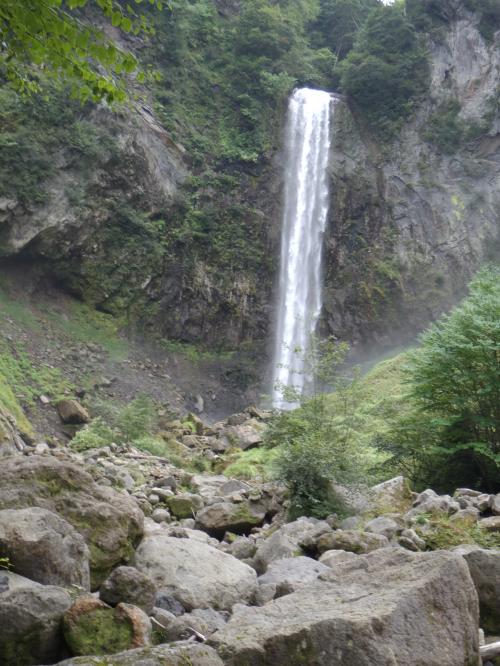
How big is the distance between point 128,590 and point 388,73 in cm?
3493

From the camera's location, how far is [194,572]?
4562 millimetres

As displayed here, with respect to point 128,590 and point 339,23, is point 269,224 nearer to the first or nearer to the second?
point 339,23

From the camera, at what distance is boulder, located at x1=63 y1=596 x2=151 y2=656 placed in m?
2.88

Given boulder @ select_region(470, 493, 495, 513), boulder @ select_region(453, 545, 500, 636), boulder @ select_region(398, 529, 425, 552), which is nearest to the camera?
boulder @ select_region(453, 545, 500, 636)

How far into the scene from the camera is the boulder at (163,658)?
2.51 metres

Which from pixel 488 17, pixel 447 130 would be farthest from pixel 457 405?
pixel 488 17

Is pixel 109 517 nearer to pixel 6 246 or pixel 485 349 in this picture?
pixel 485 349

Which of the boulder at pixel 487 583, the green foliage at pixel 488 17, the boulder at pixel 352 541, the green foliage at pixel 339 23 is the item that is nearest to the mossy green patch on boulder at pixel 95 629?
the boulder at pixel 487 583

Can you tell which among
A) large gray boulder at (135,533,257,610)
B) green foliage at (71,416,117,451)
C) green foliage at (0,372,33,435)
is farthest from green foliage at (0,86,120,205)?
large gray boulder at (135,533,257,610)

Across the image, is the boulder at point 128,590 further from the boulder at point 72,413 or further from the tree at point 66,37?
the boulder at point 72,413

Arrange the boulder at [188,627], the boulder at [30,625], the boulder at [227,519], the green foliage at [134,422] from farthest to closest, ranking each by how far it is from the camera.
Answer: the green foliage at [134,422], the boulder at [227,519], the boulder at [188,627], the boulder at [30,625]

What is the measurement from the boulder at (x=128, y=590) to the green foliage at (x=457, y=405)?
21.2ft

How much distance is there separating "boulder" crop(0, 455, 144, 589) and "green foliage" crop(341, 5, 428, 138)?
107 ft

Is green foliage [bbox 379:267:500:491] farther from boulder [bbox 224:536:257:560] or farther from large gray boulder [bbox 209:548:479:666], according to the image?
large gray boulder [bbox 209:548:479:666]
